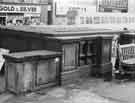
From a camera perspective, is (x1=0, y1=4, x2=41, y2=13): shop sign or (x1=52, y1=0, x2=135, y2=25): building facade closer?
(x1=52, y1=0, x2=135, y2=25): building facade

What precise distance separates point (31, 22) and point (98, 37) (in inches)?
672

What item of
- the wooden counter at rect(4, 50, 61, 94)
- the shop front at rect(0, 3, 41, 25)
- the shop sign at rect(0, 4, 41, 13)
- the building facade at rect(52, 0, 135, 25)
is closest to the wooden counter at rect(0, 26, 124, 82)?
the wooden counter at rect(4, 50, 61, 94)

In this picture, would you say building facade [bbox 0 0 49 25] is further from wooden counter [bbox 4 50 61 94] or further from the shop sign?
wooden counter [bbox 4 50 61 94]

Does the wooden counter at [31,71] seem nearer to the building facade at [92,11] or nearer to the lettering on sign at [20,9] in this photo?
the building facade at [92,11]

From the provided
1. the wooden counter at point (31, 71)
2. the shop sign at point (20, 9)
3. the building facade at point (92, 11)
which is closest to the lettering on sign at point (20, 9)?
the shop sign at point (20, 9)

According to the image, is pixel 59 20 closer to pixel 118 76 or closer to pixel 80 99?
pixel 118 76

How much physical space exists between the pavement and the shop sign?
16.9 meters

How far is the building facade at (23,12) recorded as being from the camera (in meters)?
22.6

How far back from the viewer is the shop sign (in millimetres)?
22578

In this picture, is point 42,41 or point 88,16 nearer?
point 42,41

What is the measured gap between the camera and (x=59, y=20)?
27.7 metres

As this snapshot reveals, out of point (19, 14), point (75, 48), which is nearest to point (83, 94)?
point (75, 48)

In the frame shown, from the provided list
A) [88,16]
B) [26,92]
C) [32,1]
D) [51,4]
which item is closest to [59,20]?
[51,4]

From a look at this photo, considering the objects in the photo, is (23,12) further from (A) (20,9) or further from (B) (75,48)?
(B) (75,48)
